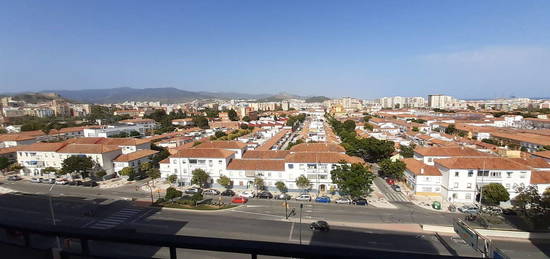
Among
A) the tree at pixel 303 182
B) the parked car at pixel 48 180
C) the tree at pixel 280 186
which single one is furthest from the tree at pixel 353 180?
the parked car at pixel 48 180

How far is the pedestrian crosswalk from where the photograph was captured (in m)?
16.5

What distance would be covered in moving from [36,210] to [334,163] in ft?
75.5

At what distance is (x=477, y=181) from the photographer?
2030cm

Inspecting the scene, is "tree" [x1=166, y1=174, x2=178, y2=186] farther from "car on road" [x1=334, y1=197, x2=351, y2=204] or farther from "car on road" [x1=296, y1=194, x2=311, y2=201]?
"car on road" [x1=334, y1=197, x2=351, y2=204]

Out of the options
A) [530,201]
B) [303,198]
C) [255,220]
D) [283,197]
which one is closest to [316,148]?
[303,198]

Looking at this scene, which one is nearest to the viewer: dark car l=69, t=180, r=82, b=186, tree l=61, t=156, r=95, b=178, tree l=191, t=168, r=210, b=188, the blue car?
the blue car

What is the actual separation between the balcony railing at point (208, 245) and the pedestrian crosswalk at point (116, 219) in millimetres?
17484

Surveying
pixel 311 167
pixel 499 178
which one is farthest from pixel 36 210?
pixel 499 178

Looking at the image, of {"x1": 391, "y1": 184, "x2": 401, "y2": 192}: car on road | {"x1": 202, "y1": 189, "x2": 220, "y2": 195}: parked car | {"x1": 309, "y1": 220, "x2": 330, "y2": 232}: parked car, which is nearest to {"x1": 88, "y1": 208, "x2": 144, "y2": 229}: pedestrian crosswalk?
{"x1": 202, "y1": 189, "x2": 220, "y2": 195}: parked car

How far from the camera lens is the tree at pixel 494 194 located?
18594 mm

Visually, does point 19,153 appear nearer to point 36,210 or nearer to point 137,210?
point 36,210

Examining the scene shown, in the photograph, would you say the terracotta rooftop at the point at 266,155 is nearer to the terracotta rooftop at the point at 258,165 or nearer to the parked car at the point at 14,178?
the terracotta rooftop at the point at 258,165

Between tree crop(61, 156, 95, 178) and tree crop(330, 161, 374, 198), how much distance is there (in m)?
23.5

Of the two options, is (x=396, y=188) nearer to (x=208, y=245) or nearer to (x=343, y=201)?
(x=343, y=201)
